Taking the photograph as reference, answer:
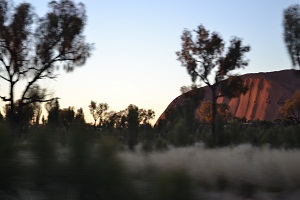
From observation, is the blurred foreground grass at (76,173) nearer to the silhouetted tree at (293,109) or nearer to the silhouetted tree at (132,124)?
the silhouetted tree at (132,124)

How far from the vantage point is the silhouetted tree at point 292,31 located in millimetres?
24625

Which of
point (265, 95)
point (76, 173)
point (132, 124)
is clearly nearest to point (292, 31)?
point (132, 124)

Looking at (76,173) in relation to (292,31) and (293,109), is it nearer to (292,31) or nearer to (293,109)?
(292,31)

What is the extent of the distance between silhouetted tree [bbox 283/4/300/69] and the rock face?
11641 centimetres

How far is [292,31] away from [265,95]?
429 ft

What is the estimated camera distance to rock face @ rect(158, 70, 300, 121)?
14535cm

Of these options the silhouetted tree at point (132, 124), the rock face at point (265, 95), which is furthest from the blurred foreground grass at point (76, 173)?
the rock face at point (265, 95)

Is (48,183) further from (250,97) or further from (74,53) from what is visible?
(250,97)

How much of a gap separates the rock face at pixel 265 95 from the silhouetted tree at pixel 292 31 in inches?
4583

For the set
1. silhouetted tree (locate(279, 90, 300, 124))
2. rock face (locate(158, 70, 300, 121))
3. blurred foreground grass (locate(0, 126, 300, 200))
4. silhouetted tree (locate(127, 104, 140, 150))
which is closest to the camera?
blurred foreground grass (locate(0, 126, 300, 200))

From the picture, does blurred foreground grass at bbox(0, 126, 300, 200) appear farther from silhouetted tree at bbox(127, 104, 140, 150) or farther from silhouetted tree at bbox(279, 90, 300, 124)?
silhouetted tree at bbox(279, 90, 300, 124)

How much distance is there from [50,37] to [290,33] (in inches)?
531

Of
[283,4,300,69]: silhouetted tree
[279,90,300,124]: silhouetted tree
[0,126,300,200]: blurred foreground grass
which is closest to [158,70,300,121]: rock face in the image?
[279,90,300,124]: silhouetted tree

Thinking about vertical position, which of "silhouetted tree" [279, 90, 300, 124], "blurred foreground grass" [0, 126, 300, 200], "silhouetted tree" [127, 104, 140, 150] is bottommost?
"blurred foreground grass" [0, 126, 300, 200]
